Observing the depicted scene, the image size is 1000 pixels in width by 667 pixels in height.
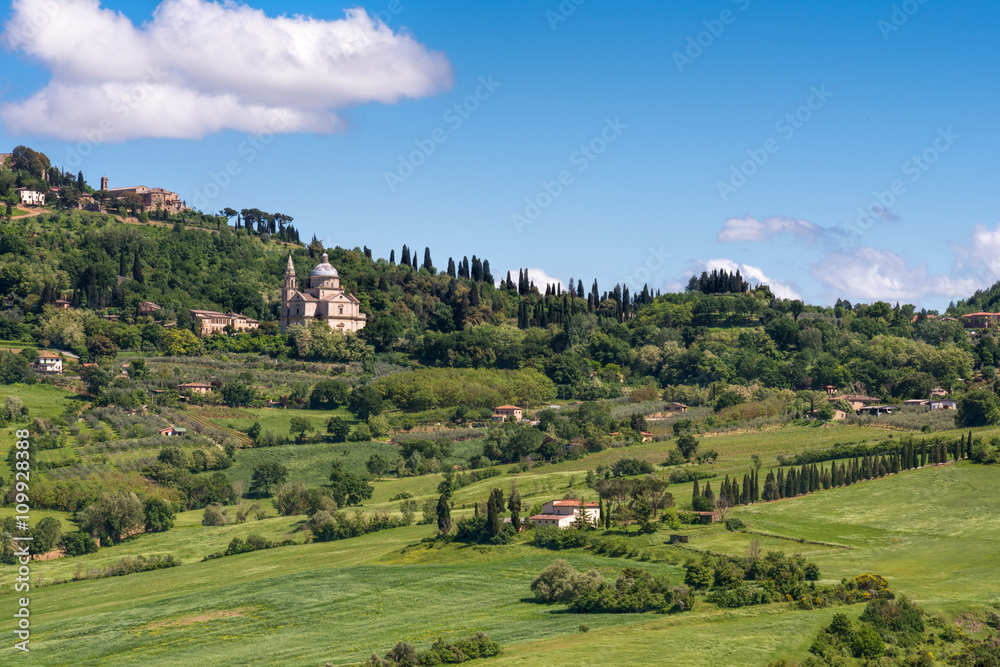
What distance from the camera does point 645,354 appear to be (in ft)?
470

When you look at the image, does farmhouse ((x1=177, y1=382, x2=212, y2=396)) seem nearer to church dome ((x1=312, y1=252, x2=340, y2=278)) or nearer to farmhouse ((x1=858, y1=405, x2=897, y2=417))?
church dome ((x1=312, y1=252, x2=340, y2=278))

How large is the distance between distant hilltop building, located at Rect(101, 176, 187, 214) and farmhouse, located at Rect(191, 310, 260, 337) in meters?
51.5

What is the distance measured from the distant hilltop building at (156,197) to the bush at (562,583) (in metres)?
142

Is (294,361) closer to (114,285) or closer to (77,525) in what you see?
(114,285)

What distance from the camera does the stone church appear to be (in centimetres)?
14612

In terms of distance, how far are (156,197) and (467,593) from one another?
146 m

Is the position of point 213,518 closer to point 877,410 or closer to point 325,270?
point 877,410

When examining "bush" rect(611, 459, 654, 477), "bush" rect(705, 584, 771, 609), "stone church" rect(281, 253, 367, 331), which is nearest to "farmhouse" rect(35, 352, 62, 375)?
"stone church" rect(281, 253, 367, 331)

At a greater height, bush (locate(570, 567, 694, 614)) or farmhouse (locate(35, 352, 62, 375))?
farmhouse (locate(35, 352, 62, 375))

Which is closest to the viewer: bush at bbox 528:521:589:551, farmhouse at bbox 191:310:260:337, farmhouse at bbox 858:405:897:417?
bush at bbox 528:521:589:551

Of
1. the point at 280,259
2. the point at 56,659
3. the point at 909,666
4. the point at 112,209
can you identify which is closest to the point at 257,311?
the point at 280,259

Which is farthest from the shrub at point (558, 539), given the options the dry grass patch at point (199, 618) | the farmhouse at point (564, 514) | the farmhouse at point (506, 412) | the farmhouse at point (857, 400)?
the farmhouse at point (857, 400)

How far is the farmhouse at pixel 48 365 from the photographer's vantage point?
386 ft

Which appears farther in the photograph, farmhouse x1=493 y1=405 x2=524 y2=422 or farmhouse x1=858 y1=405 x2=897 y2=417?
farmhouse x1=493 y1=405 x2=524 y2=422
